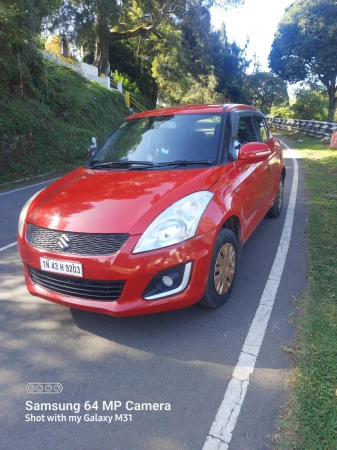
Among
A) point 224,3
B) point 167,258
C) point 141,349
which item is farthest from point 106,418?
point 224,3

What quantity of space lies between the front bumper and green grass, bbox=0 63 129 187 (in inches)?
339

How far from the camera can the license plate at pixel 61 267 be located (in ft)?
8.39

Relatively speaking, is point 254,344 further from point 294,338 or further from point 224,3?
point 224,3

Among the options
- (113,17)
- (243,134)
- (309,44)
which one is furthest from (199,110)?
(309,44)

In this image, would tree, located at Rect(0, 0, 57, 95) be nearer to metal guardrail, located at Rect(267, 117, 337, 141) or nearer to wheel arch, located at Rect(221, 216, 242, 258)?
wheel arch, located at Rect(221, 216, 242, 258)

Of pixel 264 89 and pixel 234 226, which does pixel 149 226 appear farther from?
pixel 264 89

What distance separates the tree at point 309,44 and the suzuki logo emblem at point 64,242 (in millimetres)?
26801

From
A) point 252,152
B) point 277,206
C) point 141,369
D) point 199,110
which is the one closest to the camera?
point 141,369

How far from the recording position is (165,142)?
3.70 m

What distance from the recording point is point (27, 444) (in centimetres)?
190

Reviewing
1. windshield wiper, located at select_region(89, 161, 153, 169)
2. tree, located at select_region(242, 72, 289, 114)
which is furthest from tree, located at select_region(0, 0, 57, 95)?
tree, located at select_region(242, 72, 289, 114)

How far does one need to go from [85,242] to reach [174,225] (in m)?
0.67

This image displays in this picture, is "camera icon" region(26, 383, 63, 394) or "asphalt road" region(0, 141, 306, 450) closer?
"asphalt road" region(0, 141, 306, 450)

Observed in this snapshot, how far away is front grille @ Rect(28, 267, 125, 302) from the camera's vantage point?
256cm
